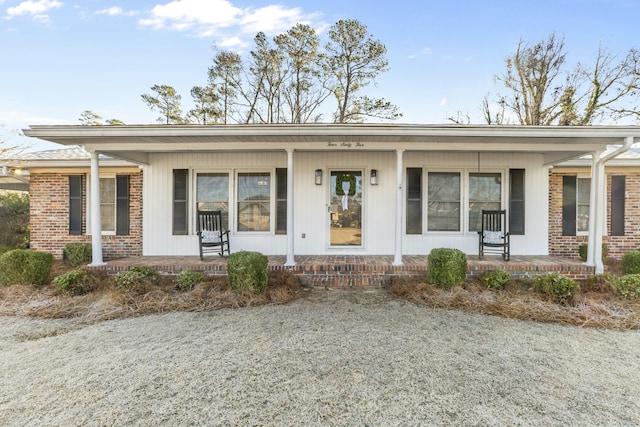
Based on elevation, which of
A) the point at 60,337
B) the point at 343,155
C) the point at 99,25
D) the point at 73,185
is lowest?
the point at 60,337

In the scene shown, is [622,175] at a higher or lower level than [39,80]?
lower

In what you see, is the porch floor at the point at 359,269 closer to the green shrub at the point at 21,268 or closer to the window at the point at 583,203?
the green shrub at the point at 21,268

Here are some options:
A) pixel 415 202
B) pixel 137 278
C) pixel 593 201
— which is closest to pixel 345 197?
pixel 415 202

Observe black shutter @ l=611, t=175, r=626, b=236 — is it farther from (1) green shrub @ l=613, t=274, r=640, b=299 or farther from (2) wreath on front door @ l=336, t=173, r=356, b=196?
(2) wreath on front door @ l=336, t=173, r=356, b=196

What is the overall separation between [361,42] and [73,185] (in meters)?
12.2

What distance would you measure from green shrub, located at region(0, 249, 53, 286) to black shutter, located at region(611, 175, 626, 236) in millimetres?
11323

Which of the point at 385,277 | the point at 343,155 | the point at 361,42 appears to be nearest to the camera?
the point at 385,277

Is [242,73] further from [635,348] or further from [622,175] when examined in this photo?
[635,348]

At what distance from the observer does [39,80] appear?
35.2 ft

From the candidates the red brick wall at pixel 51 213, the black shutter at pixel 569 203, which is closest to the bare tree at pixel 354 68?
the black shutter at pixel 569 203

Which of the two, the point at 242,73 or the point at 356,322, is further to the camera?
the point at 242,73

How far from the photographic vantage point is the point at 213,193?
6.73m

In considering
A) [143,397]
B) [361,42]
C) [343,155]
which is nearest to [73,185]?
[343,155]

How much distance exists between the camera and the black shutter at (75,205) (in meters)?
7.39
